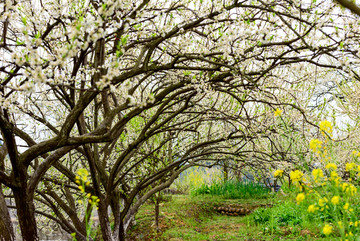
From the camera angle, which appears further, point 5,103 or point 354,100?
point 354,100

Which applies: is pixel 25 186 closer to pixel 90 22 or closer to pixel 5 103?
pixel 5 103

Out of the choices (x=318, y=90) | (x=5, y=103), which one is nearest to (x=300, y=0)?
(x=5, y=103)

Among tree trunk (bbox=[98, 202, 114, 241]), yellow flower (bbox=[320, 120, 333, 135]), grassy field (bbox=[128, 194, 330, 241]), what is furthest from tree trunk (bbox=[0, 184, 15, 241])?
yellow flower (bbox=[320, 120, 333, 135])

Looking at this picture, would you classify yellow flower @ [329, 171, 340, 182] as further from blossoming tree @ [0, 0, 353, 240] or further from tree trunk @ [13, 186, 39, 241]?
tree trunk @ [13, 186, 39, 241]

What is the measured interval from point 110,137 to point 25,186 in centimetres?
138

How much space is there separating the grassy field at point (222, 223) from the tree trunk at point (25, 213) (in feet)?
10.7

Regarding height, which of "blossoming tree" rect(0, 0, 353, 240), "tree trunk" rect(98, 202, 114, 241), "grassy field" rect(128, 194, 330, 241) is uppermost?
"blossoming tree" rect(0, 0, 353, 240)

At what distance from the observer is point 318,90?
11.1 m

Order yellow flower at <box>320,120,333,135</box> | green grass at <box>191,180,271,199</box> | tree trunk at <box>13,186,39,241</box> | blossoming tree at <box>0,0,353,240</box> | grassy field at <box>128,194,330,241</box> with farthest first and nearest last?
1. green grass at <box>191,180,271,199</box>
2. grassy field at <box>128,194,330,241</box>
3. tree trunk at <box>13,186,39,241</box>
4. yellow flower at <box>320,120,333,135</box>
5. blossoming tree at <box>0,0,353,240</box>

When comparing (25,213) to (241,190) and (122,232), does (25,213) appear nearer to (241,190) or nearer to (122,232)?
(122,232)

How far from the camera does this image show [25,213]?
12.7 feet

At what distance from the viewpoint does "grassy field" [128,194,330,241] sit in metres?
5.91

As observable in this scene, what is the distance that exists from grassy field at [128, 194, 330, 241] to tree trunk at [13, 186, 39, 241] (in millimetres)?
3265

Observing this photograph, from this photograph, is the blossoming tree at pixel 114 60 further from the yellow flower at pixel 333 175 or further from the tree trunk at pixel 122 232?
the yellow flower at pixel 333 175
